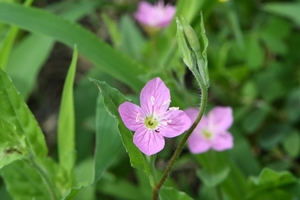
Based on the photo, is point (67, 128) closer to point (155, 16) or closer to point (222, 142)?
point (222, 142)

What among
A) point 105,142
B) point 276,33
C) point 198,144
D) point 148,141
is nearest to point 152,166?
point 148,141

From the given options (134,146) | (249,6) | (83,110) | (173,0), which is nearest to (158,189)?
(134,146)

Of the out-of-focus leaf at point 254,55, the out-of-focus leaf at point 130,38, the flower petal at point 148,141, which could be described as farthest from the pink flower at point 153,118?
the out-of-focus leaf at point 130,38

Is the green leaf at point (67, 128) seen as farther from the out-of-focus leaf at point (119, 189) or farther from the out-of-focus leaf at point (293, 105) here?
the out-of-focus leaf at point (293, 105)

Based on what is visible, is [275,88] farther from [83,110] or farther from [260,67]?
[83,110]

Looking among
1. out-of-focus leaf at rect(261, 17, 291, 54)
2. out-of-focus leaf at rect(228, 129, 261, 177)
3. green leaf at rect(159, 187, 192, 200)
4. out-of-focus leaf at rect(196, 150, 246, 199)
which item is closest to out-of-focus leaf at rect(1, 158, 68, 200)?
green leaf at rect(159, 187, 192, 200)

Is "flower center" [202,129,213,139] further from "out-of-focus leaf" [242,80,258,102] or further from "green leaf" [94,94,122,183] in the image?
"out-of-focus leaf" [242,80,258,102]
